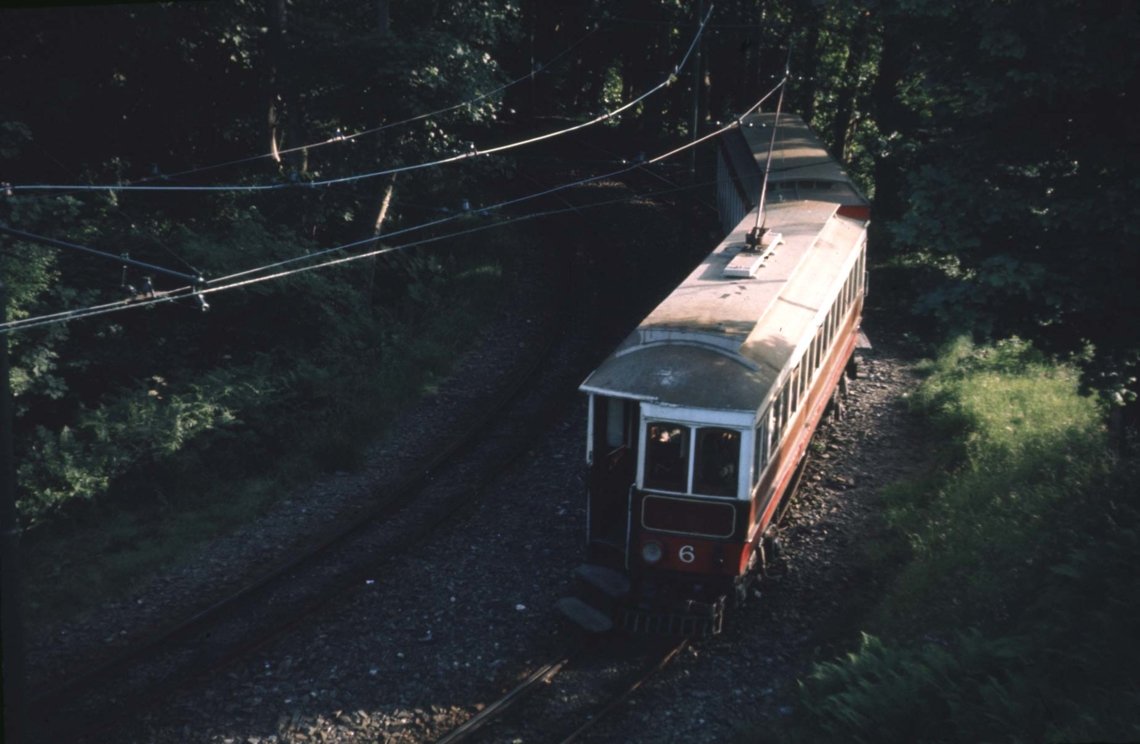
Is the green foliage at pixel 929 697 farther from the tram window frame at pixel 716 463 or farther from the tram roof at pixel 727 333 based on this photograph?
the tram roof at pixel 727 333

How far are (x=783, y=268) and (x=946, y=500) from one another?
3.80m

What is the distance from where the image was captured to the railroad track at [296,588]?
1018 cm

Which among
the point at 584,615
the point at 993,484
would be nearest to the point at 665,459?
the point at 584,615

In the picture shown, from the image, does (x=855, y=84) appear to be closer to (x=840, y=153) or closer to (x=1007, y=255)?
(x=840, y=153)

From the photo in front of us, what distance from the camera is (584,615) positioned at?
35.8 feet

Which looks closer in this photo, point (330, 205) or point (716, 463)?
point (716, 463)

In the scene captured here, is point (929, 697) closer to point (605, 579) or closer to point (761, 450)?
point (761, 450)

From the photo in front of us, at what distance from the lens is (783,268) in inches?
527

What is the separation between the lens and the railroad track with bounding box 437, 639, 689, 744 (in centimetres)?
954

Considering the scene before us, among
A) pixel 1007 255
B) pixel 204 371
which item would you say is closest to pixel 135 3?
pixel 204 371

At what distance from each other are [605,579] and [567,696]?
148 cm

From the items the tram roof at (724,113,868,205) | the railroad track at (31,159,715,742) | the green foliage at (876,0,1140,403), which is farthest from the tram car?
the tram roof at (724,113,868,205)

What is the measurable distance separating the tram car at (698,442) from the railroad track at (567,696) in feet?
1.10

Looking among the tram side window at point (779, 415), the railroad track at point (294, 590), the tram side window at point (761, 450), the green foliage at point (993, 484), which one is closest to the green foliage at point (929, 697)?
the green foliage at point (993, 484)
